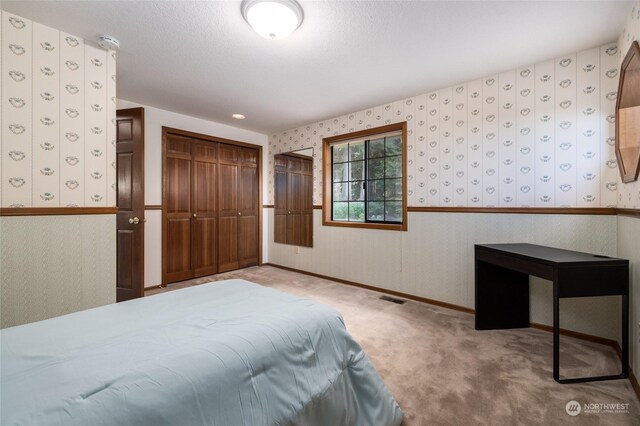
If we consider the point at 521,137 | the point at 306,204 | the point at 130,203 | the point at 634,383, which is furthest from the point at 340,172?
the point at 634,383

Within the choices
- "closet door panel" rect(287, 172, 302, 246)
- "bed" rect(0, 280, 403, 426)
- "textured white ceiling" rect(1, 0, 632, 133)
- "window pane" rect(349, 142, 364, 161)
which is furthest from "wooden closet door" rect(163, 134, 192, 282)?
"bed" rect(0, 280, 403, 426)

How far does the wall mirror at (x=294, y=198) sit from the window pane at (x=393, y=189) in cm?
133

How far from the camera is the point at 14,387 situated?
779mm

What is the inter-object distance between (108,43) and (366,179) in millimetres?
3084

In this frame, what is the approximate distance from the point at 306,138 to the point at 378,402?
395cm

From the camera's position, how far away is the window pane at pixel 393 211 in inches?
144

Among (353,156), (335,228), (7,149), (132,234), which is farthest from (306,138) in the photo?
(7,149)

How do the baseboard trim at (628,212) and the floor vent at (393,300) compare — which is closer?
the baseboard trim at (628,212)

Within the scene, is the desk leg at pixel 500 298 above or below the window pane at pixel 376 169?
below

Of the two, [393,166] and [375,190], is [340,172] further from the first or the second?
[393,166]

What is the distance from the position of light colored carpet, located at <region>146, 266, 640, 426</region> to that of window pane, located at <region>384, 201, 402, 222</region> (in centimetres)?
119

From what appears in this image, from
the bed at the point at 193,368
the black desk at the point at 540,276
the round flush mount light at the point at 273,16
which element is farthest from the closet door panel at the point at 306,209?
the bed at the point at 193,368

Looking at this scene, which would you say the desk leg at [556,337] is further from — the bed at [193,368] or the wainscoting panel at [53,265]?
the wainscoting panel at [53,265]

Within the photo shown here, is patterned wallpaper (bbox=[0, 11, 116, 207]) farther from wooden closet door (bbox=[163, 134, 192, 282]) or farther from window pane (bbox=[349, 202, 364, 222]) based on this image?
window pane (bbox=[349, 202, 364, 222])
